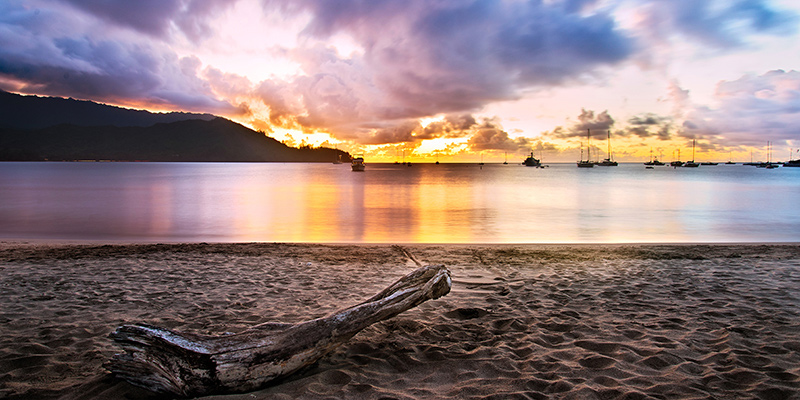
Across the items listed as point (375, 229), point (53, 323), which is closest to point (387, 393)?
point (53, 323)

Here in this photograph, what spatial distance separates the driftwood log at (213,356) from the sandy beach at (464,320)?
0.13 metres

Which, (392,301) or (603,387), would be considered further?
(392,301)

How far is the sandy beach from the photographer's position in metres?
3.56

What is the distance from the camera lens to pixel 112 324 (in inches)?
195

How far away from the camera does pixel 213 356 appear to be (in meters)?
3.33

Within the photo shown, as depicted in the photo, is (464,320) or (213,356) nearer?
(213,356)

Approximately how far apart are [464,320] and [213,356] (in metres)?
2.96

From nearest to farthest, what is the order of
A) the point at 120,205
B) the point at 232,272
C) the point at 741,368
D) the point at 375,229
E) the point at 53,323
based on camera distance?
the point at 741,368, the point at 53,323, the point at 232,272, the point at 375,229, the point at 120,205

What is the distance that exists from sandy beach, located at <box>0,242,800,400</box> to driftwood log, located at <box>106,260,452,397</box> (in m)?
0.13

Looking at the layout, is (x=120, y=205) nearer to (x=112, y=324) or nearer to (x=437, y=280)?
(x=112, y=324)

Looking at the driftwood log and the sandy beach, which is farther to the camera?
the sandy beach

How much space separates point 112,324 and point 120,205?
27151mm

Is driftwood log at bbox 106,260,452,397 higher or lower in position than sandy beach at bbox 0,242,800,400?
Answer: higher

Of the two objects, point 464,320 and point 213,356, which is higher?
point 213,356
